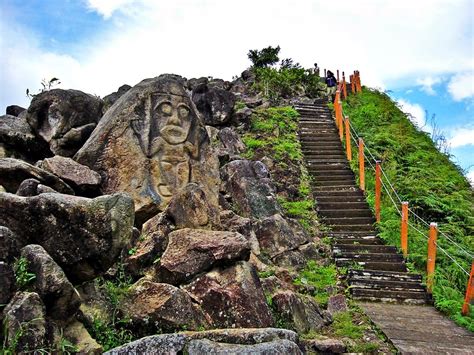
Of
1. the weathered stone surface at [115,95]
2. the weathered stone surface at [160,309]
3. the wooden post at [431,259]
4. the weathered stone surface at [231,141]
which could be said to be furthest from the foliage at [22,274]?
the weathered stone surface at [115,95]

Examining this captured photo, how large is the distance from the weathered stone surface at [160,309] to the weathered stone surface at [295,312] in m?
1.13

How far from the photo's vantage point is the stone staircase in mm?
8570

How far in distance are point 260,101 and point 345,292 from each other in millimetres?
9966

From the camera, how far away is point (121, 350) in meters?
4.04

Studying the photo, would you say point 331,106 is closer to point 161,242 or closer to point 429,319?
point 429,319

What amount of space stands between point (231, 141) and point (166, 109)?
497 centimetres

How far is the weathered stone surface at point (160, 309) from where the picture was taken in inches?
188

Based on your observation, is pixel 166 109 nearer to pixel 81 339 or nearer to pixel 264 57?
pixel 81 339

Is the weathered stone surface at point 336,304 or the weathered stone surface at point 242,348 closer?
the weathered stone surface at point 242,348

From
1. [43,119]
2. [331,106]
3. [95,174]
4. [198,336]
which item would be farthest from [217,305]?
[331,106]

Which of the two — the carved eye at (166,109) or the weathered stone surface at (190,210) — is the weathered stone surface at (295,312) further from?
the carved eye at (166,109)

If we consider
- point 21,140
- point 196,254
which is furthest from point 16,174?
point 21,140

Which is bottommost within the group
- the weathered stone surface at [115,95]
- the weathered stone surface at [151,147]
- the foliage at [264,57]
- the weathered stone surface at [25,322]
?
the weathered stone surface at [25,322]

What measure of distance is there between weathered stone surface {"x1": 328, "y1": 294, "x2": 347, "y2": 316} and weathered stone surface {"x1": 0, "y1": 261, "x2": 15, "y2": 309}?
4569 millimetres
